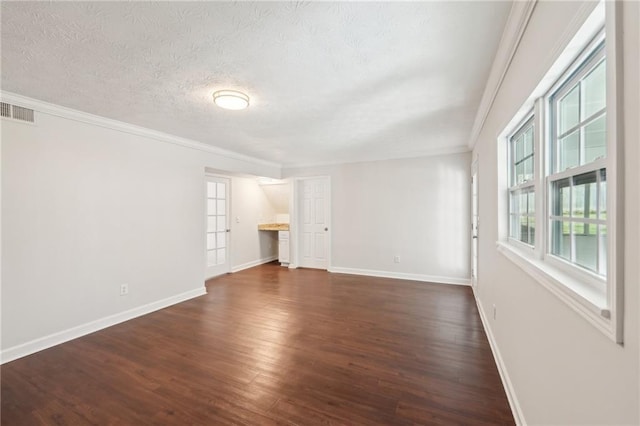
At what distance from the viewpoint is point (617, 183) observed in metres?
0.68

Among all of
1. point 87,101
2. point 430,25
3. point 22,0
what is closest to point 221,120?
point 87,101

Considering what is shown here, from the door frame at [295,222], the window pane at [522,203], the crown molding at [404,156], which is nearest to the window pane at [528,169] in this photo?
the window pane at [522,203]

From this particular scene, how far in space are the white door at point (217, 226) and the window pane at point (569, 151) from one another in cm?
535

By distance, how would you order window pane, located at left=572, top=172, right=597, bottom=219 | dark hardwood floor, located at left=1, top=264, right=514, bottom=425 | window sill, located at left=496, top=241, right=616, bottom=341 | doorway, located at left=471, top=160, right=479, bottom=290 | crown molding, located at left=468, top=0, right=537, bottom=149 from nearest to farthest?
window sill, located at left=496, top=241, right=616, bottom=341 < window pane, located at left=572, top=172, right=597, bottom=219 < crown molding, located at left=468, top=0, right=537, bottom=149 < dark hardwood floor, located at left=1, top=264, right=514, bottom=425 < doorway, located at left=471, top=160, right=479, bottom=290

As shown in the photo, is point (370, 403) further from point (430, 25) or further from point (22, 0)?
point (22, 0)

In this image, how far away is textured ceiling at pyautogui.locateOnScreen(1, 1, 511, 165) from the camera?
1.50 meters

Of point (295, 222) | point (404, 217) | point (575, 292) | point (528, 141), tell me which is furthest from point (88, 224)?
point (404, 217)

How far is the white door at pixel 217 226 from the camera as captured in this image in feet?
17.9

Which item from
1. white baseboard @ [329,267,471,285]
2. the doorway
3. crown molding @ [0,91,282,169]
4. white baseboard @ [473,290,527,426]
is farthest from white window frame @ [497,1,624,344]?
crown molding @ [0,91,282,169]

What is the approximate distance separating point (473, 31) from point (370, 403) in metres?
2.55

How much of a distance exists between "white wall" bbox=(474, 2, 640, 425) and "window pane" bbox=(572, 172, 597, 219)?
15.1 inches

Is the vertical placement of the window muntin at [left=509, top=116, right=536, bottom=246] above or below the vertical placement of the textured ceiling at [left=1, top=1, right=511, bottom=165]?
below

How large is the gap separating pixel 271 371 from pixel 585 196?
7.71ft

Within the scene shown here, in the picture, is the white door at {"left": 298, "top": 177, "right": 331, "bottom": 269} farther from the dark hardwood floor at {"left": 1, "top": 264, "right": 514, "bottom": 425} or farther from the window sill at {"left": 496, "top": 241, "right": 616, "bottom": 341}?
the window sill at {"left": 496, "top": 241, "right": 616, "bottom": 341}
